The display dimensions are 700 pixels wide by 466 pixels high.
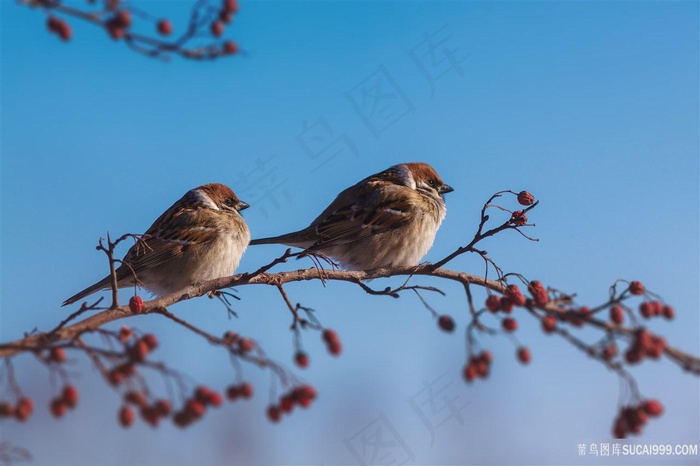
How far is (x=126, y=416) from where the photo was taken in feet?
8.78

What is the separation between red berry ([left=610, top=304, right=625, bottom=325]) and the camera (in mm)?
3213

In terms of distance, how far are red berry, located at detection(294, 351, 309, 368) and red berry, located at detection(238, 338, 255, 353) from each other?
0.39 metres

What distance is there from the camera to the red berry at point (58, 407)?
280 centimetres

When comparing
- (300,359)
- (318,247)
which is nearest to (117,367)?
(300,359)

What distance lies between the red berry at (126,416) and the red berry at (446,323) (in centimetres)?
147

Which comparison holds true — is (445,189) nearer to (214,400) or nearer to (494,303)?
(494,303)

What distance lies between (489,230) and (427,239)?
2.63 meters

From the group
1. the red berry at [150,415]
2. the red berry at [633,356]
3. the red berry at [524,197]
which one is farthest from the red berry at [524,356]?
the red berry at [524,197]

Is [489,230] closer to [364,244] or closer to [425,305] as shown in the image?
[425,305]

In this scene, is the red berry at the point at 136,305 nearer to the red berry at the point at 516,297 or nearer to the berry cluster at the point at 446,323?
the berry cluster at the point at 446,323

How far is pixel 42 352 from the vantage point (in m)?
2.61

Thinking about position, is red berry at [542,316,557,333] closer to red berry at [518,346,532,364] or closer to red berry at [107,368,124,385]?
red berry at [518,346,532,364]

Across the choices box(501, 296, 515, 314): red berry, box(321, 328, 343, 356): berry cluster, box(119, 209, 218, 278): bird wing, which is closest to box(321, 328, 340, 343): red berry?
box(321, 328, 343, 356): berry cluster

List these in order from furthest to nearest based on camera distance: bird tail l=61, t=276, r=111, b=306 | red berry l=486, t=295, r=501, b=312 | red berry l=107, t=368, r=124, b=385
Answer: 1. bird tail l=61, t=276, r=111, b=306
2. red berry l=486, t=295, r=501, b=312
3. red berry l=107, t=368, r=124, b=385
